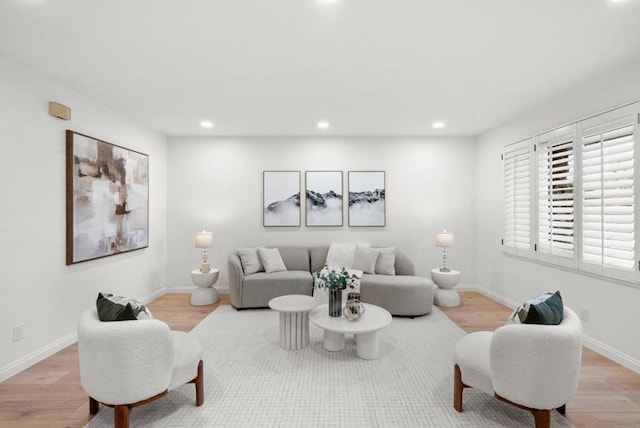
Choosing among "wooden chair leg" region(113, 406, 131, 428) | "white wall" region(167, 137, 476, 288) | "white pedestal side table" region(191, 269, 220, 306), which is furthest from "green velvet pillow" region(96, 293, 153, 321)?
"white wall" region(167, 137, 476, 288)

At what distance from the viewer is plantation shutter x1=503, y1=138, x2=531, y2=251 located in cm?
400

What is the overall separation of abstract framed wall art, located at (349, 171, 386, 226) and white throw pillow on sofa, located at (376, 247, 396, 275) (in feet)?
2.11

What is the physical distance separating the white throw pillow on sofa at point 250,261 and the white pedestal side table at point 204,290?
0.50 metres

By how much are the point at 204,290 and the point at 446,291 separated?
3.53 meters

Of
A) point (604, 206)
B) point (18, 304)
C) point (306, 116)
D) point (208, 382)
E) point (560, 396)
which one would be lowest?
point (208, 382)

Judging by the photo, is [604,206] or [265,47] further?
[604,206]

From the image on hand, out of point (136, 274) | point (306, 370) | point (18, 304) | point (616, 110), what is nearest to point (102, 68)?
point (18, 304)

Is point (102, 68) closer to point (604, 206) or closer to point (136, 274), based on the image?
point (136, 274)

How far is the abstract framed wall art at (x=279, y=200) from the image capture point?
17.1 feet

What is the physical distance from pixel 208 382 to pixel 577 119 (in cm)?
431

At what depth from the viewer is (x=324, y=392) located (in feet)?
7.81

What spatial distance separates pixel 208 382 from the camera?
8.34 ft

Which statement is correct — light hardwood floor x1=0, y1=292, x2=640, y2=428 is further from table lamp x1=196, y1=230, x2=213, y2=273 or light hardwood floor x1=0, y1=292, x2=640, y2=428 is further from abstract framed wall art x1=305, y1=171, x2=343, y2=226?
abstract framed wall art x1=305, y1=171, x2=343, y2=226

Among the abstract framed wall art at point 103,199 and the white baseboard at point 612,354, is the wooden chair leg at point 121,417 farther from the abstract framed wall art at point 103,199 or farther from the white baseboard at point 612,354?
the white baseboard at point 612,354
